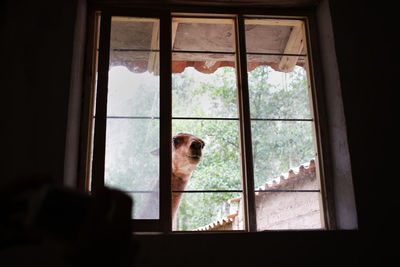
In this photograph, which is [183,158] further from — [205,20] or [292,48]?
[292,48]

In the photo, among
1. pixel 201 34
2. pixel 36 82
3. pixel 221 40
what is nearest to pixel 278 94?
pixel 221 40

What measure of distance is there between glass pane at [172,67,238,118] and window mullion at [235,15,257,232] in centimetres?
29

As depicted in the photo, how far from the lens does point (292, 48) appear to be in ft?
10.4

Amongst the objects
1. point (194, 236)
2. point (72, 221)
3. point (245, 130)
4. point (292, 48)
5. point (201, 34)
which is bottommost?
point (194, 236)

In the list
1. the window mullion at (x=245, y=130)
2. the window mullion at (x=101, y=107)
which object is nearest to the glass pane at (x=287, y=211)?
the window mullion at (x=245, y=130)

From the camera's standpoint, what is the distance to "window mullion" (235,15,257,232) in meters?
2.63

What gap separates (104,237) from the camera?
90 centimetres

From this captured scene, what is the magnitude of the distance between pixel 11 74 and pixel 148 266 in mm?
1417

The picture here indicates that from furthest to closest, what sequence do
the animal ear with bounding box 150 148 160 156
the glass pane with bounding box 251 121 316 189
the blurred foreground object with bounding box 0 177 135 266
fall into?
the glass pane with bounding box 251 121 316 189 < the animal ear with bounding box 150 148 160 156 < the blurred foreground object with bounding box 0 177 135 266

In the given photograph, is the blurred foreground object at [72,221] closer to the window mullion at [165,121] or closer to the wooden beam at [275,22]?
the window mullion at [165,121]

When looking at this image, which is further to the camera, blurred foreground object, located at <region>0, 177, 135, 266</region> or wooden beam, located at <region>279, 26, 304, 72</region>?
wooden beam, located at <region>279, 26, 304, 72</region>

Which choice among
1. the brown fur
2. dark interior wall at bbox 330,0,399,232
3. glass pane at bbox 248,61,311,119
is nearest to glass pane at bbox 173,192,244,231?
the brown fur

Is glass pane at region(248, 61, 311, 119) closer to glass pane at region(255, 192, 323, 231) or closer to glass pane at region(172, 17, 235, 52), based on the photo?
glass pane at region(172, 17, 235, 52)

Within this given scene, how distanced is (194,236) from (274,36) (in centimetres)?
171
